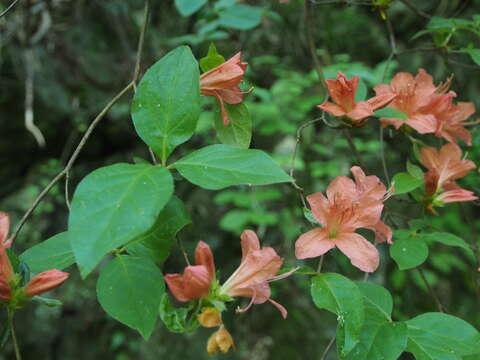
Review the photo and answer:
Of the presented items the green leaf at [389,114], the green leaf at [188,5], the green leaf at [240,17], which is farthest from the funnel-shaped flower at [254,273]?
the green leaf at [240,17]

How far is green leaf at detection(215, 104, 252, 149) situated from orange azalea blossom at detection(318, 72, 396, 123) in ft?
0.39

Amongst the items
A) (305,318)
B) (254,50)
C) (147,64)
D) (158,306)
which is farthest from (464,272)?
(158,306)

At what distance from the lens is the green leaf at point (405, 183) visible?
86 centimetres

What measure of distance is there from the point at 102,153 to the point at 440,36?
6.48 feet

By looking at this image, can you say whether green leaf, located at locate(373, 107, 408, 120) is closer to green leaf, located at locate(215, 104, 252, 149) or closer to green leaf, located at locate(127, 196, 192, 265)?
green leaf, located at locate(215, 104, 252, 149)

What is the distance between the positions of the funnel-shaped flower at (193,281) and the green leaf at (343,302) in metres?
0.14

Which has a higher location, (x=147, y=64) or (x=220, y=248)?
(x=147, y=64)

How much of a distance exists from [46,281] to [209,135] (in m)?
2.10

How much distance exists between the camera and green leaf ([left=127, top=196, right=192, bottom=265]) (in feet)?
2.23

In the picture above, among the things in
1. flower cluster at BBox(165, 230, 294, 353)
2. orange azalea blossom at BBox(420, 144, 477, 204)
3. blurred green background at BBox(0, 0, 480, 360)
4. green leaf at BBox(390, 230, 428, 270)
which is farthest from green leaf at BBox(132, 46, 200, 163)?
blurred green background at BBox(0, 0, 480, 360)

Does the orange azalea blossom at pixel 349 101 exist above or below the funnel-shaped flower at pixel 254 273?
above

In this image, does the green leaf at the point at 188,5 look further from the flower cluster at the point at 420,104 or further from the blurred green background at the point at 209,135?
the blurred green background at the point at 209,135

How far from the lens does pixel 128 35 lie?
2.64 metres

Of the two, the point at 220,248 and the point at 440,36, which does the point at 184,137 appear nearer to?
the point at 440,36
